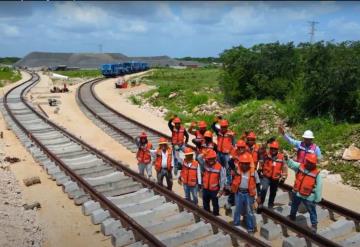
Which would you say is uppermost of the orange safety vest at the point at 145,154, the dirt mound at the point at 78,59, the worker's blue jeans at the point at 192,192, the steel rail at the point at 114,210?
the orange safety vest at the point at 145,154

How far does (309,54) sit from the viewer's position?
714 inches

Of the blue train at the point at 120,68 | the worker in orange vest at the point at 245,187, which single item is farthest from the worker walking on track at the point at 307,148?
the blue train at the point at 120,68

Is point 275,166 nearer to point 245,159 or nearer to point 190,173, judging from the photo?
point 245,159

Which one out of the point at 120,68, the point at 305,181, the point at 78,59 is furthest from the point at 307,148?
the point at 78,59

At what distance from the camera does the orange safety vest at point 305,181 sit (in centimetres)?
848

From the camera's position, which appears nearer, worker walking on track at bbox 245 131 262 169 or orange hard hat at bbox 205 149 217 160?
orange hard hat at bbox 205 149 217 160

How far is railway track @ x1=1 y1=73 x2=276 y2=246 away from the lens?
8.52m

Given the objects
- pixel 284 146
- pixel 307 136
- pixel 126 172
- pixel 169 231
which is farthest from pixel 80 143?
pixel 307 136

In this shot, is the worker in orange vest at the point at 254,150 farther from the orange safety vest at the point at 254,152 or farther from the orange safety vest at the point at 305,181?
the orange safety vest at the point at 305,181

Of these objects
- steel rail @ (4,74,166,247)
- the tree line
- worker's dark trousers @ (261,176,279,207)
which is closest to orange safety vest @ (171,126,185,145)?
steel rail @ (4,74,166,247)

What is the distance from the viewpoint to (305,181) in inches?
336

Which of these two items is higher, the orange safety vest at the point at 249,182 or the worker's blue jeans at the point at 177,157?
the orange safety vest at the point at 249,182

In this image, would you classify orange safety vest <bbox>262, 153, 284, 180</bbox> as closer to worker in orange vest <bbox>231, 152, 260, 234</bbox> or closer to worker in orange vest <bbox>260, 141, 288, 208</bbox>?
worker in orange vest <bbox>260, 141, 288, 208</bbox>

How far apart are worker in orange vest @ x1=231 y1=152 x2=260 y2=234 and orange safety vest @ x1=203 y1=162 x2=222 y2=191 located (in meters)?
0.38
